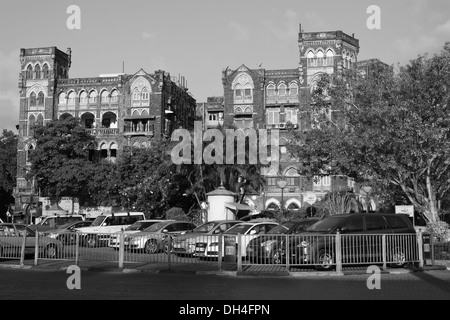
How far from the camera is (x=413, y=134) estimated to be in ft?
86.6

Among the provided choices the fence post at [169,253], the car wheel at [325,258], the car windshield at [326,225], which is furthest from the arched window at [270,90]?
the car wheel at [325,258]

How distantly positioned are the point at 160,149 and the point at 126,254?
36.2 meters

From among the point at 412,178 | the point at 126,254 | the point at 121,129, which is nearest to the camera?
the point at 126,254

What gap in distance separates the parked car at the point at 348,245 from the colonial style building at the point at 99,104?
152 feet

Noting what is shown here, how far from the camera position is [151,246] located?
18656 mm

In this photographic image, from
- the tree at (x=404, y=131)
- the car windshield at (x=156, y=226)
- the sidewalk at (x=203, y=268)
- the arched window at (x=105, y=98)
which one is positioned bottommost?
the sidewalk at (x=203, y=268)

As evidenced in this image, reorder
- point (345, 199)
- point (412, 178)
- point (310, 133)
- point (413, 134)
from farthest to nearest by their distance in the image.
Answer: point (345, 199) → point (310, 133) → point (412, 178) → point (413, 134)

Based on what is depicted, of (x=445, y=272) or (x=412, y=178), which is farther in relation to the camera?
(x=412, y=178)

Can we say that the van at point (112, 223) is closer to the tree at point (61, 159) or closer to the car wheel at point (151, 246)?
the car wheel at point (151, 246)

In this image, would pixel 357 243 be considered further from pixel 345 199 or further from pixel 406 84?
pixel 345 199

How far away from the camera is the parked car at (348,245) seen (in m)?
16.9

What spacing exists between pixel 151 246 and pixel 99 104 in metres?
50.9

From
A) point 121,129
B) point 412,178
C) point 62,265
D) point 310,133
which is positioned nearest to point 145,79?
point 121,129

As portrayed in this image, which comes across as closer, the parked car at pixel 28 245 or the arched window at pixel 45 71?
the parked car at pixel 28 245
